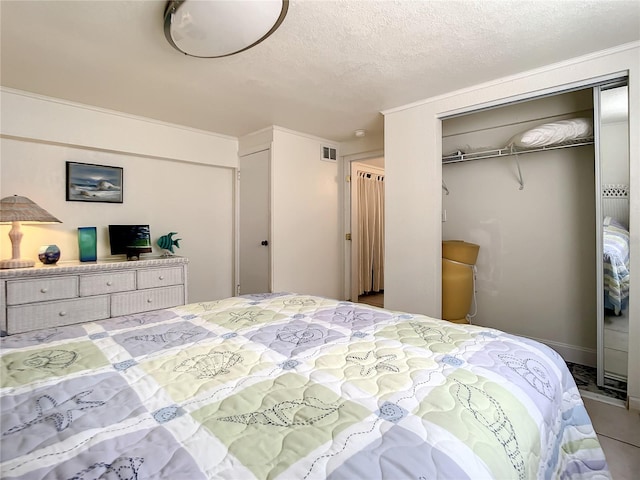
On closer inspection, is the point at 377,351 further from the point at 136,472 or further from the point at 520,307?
the point at 520,307

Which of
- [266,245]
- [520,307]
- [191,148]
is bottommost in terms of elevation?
[520,307]

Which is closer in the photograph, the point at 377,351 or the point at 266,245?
the point at 377,351

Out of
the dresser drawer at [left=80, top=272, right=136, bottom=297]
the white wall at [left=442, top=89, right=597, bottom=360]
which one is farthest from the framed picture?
the white wall at [left=442, top=89, right=597, bottom=360]

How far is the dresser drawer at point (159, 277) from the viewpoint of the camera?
328 centimetres

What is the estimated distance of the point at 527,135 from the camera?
2850 millimetres

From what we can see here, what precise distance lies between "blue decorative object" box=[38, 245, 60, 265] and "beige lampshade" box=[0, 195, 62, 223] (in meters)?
0.29

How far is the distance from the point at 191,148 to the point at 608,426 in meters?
4.39

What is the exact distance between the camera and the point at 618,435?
193cm

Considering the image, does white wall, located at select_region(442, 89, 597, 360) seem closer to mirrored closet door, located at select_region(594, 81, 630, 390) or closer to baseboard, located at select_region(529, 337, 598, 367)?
baseboard, located at select_region(529, 337, 598, 367)

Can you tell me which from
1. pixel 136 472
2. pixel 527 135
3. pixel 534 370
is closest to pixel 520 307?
pixel 527 135

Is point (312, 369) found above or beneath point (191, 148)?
beneath

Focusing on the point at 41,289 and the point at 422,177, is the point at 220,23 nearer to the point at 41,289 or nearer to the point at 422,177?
the point at 422,177

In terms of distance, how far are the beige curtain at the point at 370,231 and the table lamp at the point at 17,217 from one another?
12.7 feet

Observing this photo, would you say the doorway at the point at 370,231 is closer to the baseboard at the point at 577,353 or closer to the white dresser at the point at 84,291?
the baseboard at the point at 577,353
